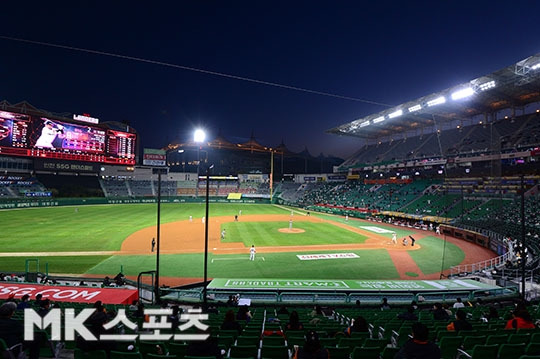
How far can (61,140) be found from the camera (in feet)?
204

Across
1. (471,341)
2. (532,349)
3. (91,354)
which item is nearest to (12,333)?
(91,354)

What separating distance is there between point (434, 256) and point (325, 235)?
1237cm

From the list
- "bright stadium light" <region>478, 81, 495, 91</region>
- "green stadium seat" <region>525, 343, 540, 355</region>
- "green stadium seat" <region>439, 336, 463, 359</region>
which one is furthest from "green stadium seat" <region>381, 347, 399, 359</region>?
"bright stadium light" <region>478, 81, 495, 91</region>

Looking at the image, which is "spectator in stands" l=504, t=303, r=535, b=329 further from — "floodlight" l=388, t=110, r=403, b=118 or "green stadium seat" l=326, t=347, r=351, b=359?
"floodlight" l=388, t=110, r=403, b=118

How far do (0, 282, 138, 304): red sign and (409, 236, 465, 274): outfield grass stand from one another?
20.5 m

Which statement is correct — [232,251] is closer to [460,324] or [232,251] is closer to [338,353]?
[460,324]

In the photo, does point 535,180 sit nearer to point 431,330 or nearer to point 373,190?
point 373,190

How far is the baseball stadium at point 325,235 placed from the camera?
9.58 m

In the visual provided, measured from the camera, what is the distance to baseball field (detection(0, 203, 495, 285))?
21.1m

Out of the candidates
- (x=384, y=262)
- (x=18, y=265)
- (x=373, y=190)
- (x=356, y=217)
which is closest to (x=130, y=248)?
(x=18, y=265)

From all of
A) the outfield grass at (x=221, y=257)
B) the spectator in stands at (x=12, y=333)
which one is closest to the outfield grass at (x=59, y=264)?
the outfield grass at (x=221, y=257)

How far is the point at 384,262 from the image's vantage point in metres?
24.0

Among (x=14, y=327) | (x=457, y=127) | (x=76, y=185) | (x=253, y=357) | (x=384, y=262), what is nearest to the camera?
(x=14, y=327)

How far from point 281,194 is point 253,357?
90823mm
